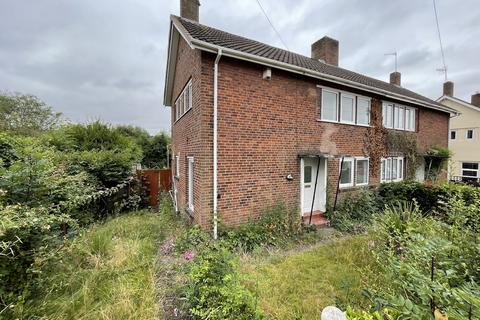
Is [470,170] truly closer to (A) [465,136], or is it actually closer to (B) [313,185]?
(A) [465,136]

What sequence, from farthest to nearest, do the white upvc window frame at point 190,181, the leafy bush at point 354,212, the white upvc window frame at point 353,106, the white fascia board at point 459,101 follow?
Answer: 1. the white fascia board at point 459,101
2. the white upvc window frame at point 353,106
3. the white upvc window frame at point 190,181
4. the leafy bush at point 354,212

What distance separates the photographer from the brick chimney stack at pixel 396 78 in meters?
17.3

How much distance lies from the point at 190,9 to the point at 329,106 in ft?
24.5


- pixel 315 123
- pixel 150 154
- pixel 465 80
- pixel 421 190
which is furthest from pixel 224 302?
pixel 465 80

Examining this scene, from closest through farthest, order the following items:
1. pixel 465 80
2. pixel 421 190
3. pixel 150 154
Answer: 1. pixel 421 190
2. pixel 150 154
3. pixel 465 80

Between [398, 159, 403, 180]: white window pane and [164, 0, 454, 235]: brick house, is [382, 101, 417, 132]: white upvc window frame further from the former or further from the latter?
[398, 159, 403, 180]: white window pane

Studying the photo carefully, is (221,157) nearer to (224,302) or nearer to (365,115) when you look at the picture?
(224,302)

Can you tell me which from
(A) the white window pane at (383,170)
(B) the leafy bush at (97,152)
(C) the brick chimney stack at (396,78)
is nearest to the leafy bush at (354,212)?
(A) the white window pane at (383,170)

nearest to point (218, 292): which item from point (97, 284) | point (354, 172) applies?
point (97, 284)

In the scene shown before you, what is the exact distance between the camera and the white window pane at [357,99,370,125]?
930 cm

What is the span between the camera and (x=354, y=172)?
920 cm

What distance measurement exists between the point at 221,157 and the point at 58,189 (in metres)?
3.65

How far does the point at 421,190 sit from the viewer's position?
861 cm

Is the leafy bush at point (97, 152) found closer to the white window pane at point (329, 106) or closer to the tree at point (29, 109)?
the white window pane at point (329, 106)
